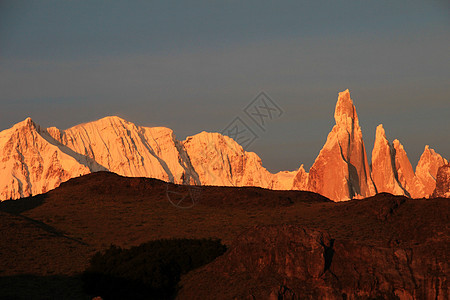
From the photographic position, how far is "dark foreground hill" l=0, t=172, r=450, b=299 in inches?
1542

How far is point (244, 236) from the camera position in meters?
42.3

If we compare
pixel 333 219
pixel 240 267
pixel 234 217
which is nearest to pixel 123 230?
pixel 234 217

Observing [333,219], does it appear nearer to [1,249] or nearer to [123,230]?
[123,230]

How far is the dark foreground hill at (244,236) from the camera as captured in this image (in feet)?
128

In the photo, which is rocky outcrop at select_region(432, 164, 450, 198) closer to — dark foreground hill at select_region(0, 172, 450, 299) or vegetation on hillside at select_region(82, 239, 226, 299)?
dark foreground hill at select_region(0, 172, 450, 299)

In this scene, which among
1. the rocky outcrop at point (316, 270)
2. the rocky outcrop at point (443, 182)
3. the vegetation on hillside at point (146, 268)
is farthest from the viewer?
the rocky outcrop at point (443, 182)

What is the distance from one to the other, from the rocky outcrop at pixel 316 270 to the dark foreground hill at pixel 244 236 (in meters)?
0.06

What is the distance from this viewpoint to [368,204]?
222 feet

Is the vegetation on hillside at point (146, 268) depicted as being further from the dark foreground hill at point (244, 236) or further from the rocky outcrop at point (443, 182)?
the rocky outcrop at point (443, 182)

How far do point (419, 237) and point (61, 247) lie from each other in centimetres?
3259

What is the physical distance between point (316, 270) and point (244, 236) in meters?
5.91

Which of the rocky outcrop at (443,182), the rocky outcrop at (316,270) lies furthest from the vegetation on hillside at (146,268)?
the rocky outcrop at (443,182)

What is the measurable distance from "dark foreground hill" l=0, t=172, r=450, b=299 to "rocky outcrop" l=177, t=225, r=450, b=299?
0.21 ft

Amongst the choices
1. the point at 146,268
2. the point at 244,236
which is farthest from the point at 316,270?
the point at 146,268
